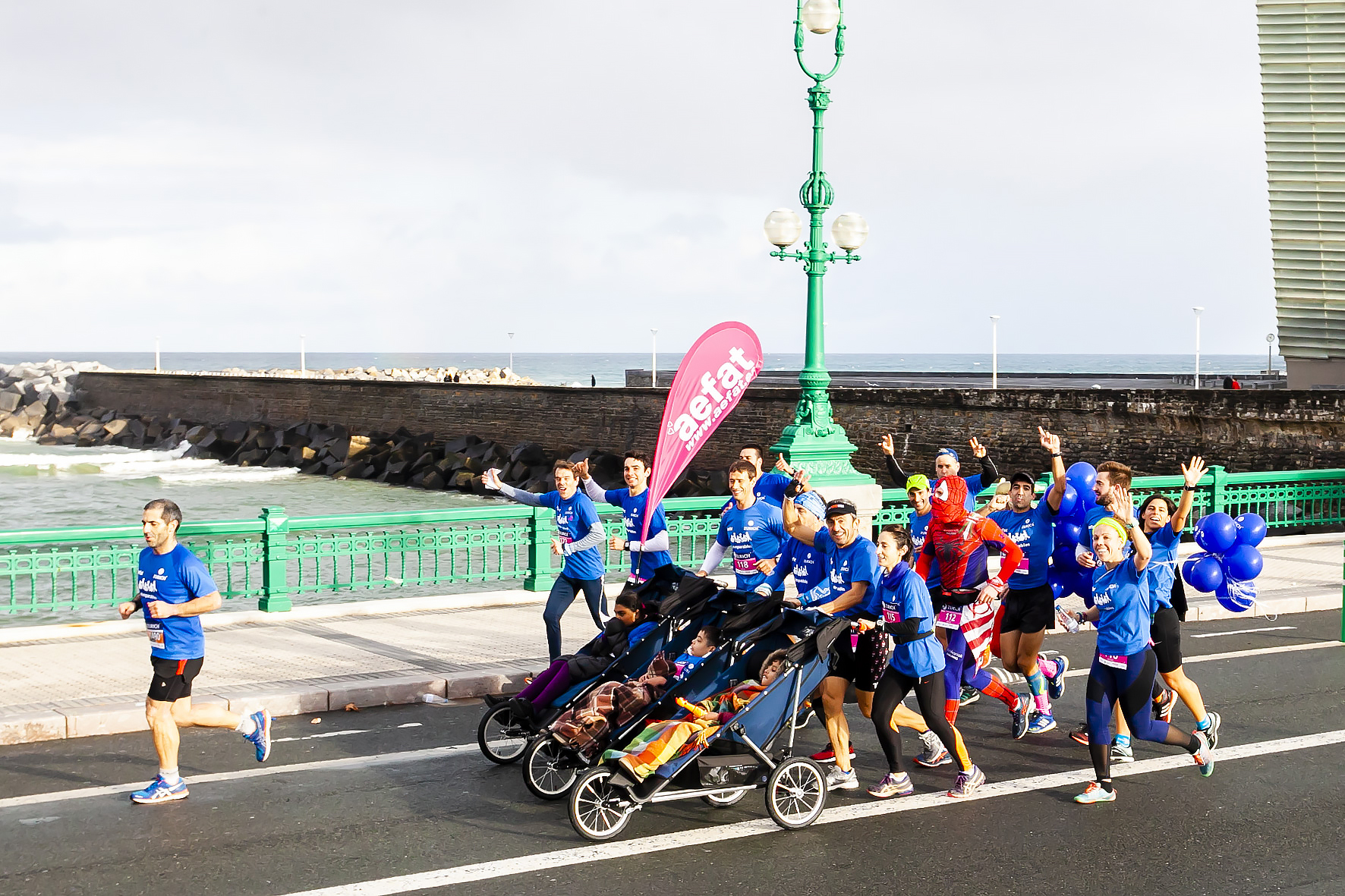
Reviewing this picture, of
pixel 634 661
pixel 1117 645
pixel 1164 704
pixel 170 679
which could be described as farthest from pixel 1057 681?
pixel 170 679

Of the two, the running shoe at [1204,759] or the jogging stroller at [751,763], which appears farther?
the running shoe at [1204,759]

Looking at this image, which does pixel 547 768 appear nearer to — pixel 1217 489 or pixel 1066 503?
pixel 1066 503

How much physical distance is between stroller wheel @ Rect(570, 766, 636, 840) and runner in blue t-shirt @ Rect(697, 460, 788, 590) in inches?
83.3

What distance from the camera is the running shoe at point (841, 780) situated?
7203mm

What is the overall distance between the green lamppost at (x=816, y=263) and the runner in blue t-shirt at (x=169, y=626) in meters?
9.93

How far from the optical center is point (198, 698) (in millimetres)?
8727

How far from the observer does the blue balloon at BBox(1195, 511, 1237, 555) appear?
8.98m

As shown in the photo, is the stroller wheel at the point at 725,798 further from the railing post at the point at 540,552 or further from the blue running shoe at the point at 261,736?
the railing post at the point at 540,552

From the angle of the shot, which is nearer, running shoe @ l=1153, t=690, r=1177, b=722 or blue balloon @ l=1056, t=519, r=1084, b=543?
running shoe @ l=1153, t=690, r=1177, b=722

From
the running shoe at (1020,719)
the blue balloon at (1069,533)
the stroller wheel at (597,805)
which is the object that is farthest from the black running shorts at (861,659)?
the blue balloon at (1069,533)

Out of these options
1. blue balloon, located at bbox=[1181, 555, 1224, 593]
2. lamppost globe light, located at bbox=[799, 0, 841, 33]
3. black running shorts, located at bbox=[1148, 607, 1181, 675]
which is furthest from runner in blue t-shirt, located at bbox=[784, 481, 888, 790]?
lamppost globe light, located at bbox=[799, 0, 841, 33]

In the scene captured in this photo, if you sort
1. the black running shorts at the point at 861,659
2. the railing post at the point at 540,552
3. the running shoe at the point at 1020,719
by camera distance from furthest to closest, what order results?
the railing post at the point at 540,552
the running shoe at the point at 1020,719
the black running shorts at the point at 861,659

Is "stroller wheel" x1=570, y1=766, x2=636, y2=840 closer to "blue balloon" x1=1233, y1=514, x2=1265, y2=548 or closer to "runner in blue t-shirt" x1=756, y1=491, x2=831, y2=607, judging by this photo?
"runner in blue t-shirt" x1=756, y1=491, x2=831, y2=607

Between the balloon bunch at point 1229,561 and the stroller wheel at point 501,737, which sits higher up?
the balloon bunch at point 1229,561
